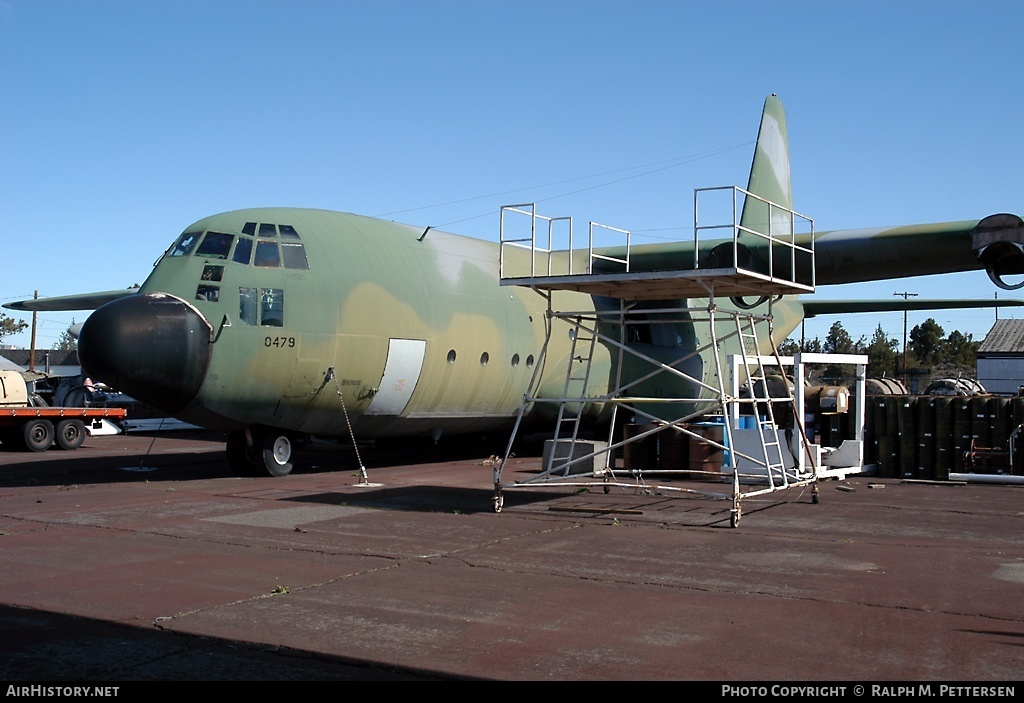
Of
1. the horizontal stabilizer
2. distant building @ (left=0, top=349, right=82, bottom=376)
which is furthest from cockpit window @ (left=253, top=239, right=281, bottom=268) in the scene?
distant building @ (left=0, top=349, right=82, bottom=376)

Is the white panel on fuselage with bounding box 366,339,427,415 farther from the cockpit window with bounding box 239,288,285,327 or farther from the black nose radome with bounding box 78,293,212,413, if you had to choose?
the black nose radome with bounding box 78,293,212,413

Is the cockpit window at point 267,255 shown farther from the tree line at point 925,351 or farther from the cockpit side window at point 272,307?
the tree line at point 925,351

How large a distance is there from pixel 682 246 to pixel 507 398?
510cm

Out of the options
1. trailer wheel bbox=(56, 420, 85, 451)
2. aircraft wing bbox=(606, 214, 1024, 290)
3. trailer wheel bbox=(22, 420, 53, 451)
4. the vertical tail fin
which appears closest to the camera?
aircraft wing bbox=(606, 214, 1024, 290)

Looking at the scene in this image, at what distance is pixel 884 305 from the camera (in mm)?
27578

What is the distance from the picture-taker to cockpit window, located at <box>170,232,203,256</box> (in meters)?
14.8

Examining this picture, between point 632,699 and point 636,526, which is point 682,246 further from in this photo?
point 632,699

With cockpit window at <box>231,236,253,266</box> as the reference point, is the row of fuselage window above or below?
below

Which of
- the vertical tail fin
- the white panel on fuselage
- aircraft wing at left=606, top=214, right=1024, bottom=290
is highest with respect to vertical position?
the vertical tail fin

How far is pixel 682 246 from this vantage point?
20438 mm

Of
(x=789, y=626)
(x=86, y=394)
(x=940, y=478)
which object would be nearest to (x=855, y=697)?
(x=789, y=626)

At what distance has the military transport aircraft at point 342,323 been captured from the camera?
44.8ft

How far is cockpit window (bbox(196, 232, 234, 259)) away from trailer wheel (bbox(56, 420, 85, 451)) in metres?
11.7

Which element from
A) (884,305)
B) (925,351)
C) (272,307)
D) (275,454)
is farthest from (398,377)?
(925,351)
